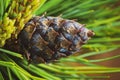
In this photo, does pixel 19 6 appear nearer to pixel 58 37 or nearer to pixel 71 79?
pixel 58 37

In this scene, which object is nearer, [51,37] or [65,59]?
[51,37]

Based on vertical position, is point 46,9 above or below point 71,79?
above

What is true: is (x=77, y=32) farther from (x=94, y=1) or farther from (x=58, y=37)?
(x=94, y=1)

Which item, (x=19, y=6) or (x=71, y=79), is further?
(x=71, y=79)

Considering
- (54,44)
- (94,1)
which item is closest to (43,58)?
(54,44)

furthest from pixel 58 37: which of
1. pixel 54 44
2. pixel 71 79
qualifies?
pixel 71 79

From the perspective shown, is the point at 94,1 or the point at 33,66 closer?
the point at 33,66
